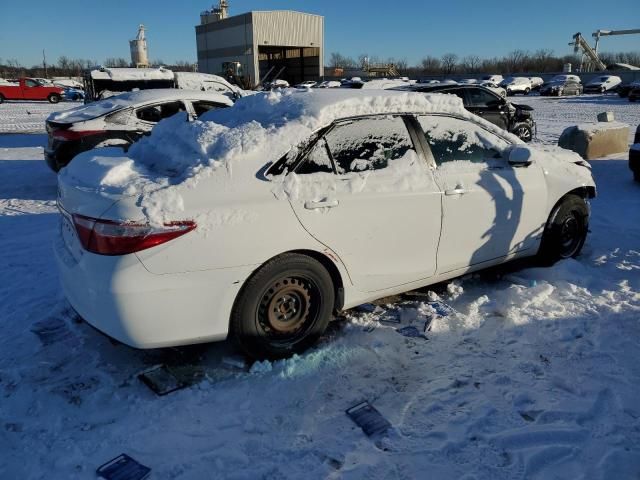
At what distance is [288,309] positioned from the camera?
3.22 meters

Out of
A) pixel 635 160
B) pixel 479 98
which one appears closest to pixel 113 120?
pixel 635 160

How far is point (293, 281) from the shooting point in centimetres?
317

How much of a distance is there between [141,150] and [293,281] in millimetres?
1537

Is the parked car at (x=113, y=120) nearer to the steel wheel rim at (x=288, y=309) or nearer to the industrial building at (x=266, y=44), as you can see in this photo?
the steel wheel rim at (x=288, y=309)

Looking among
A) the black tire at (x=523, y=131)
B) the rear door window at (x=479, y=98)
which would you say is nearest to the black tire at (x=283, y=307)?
the rear door window at (x=479, y=98)

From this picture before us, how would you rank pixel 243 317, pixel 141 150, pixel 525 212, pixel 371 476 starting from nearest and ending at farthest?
pixel 371 476 < pixel 243 317 < pixel 141 150 < pixel 525 212

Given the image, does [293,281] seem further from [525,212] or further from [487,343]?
[525,212]

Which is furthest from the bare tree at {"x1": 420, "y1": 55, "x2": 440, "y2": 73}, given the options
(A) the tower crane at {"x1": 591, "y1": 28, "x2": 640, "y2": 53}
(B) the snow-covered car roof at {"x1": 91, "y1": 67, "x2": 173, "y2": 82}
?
(B) the snow-covered car roof at {"x1": 91, "y1": 67, "x2": 173, "y2": 82}

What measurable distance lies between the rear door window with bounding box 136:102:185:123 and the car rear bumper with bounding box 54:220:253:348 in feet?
18.4

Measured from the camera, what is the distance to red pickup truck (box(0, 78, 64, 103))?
33000 mm

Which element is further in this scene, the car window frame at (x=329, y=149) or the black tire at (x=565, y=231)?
the black tire at (x=565, y=231)

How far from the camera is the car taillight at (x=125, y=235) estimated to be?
104 inches

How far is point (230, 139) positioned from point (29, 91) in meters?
37.0

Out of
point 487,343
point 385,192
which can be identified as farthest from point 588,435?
point 385,192
